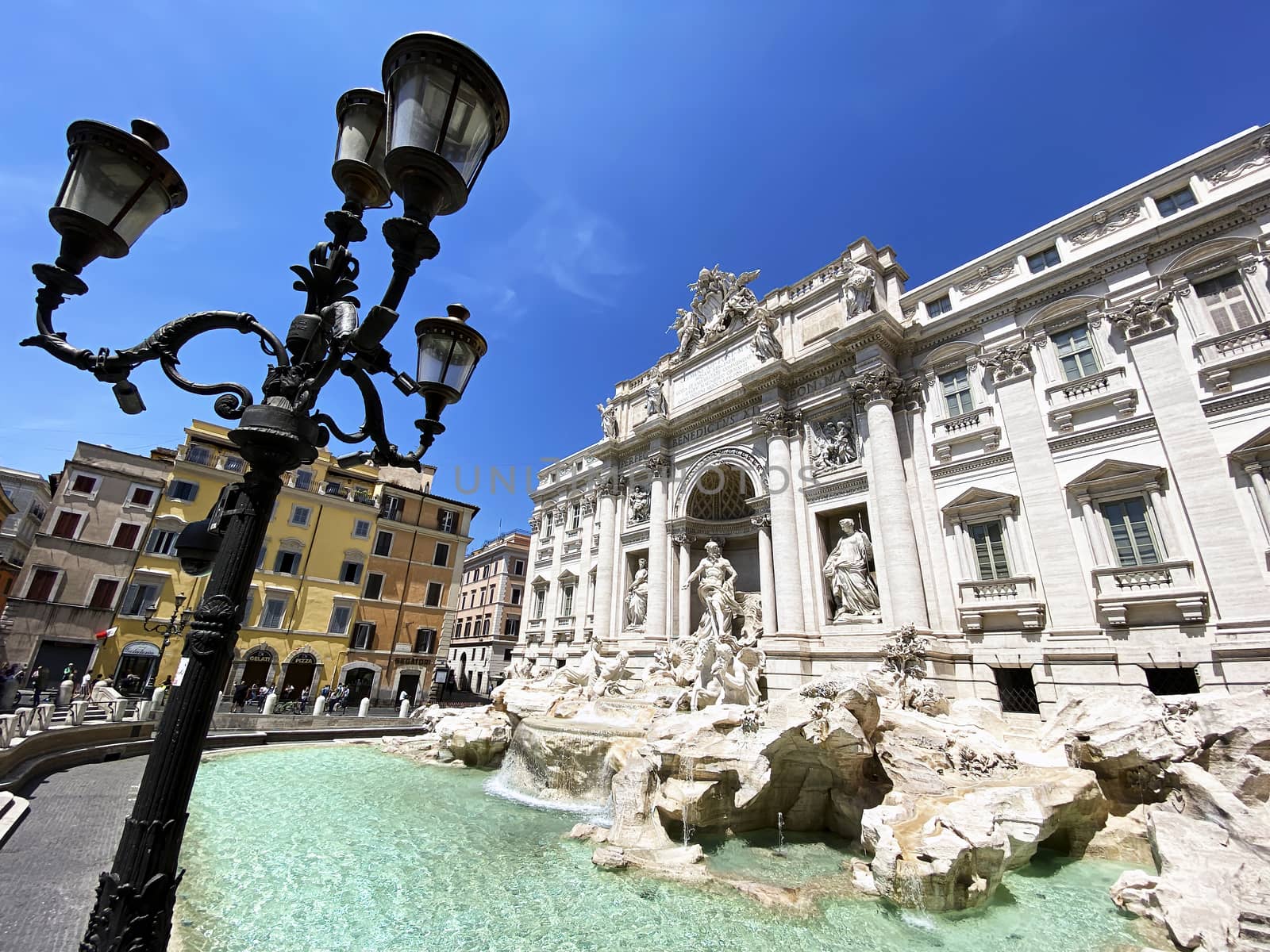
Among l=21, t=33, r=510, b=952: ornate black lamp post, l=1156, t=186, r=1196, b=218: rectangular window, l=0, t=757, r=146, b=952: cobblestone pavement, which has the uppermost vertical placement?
l=1156, t=186, r=1196, b=218: rectangular window

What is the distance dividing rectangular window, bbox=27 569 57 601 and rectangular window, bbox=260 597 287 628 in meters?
7.20

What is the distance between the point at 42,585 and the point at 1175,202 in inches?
1520

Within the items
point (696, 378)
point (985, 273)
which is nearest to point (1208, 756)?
point (985, 273)

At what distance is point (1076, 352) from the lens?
43.8ft

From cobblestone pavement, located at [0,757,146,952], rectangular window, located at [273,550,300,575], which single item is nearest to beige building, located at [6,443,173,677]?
rectangular window, located at [273,550,300,575]

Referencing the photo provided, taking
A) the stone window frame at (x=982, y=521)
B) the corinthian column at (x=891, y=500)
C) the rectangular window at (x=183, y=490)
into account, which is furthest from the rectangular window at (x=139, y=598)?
the stone window frame at (x=982, y=521)

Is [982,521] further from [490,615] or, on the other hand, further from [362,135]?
[490,615]

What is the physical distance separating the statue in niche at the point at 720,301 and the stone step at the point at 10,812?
21.5 meters

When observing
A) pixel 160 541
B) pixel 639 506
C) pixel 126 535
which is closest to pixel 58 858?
pixel 639 506

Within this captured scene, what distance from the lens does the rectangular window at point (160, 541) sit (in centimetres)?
2441

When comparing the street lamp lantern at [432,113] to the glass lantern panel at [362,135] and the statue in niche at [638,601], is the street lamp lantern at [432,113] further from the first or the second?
the statue in niche at [638,601]

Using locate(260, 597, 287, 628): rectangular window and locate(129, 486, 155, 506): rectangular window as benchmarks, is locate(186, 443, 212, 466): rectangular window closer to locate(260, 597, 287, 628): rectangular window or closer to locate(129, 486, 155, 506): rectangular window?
locate(129, 486, 155, 506): rectangular window

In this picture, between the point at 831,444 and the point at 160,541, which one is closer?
the point at 831,444

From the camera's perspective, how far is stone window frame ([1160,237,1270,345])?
11109 millimetres
